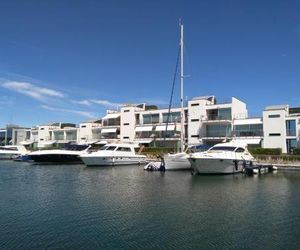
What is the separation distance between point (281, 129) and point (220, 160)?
26028mm

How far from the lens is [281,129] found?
60.7 metres

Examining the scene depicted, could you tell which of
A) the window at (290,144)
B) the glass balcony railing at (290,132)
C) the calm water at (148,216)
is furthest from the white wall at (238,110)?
the calm water at (148,216)

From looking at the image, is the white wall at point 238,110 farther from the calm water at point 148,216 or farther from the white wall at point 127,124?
the calm water at point 148,216

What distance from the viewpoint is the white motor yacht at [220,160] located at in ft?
128

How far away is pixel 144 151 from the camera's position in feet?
231

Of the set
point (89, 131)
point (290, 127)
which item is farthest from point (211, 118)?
point (89, 131)

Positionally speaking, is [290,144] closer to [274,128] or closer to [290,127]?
[290,127]

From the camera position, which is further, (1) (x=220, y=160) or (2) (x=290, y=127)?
(2) (x=290, y=127)

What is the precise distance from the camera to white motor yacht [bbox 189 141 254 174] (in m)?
39.0

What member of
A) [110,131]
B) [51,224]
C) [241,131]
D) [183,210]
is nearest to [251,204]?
[183,210]

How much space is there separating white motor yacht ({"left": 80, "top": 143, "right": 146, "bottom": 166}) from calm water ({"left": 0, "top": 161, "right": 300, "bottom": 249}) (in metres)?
21.1

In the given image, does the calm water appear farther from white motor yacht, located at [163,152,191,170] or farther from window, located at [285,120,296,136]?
window, located at [285,120,296,136]

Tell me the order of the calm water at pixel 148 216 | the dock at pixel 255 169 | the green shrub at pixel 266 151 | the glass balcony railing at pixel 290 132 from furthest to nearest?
1. the glass balcony railing at pixel 290 132
2. the green shrub at pixel 266 151
3. the dock at pixel 255 169
4. the calm water at pixel 148 216

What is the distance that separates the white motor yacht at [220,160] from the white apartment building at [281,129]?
21158mm
